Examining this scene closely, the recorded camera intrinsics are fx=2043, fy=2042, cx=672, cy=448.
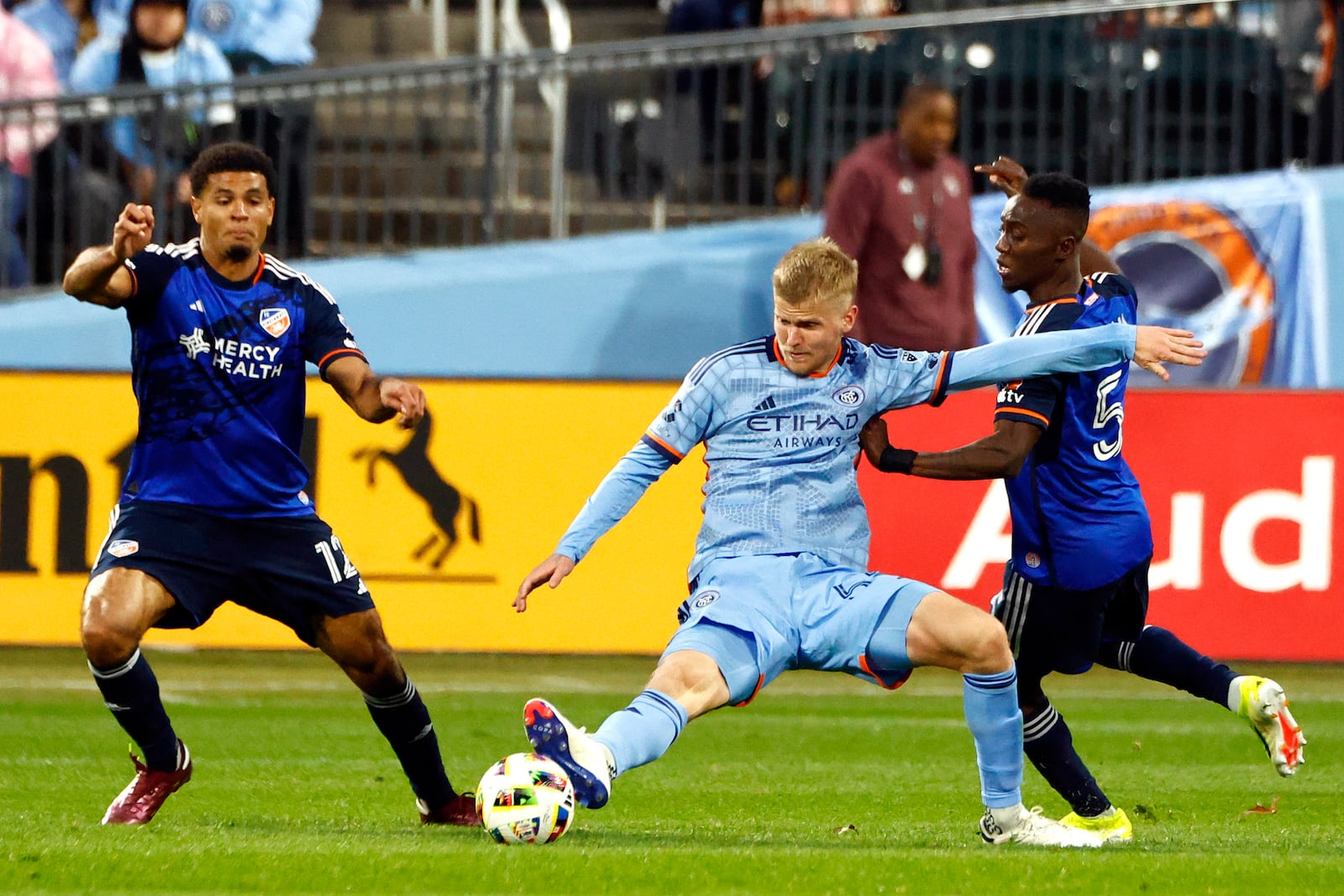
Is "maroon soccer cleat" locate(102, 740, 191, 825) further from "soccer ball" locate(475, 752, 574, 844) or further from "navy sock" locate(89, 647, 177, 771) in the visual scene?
"soccer ball" locate(475, 752, 574, 844)

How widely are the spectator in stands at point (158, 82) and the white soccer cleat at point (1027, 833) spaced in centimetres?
803

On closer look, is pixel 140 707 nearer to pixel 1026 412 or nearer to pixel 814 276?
pixel 814 276

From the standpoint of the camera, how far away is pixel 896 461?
5.45 m

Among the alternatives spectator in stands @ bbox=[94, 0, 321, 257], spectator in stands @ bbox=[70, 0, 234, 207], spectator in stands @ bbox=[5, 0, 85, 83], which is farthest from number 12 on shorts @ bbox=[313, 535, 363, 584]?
spectator in stands @ bbox=[5, 0, 85, 83]

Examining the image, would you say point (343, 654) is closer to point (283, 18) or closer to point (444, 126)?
point (444, 126)

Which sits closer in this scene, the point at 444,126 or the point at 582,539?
the point at 582,539

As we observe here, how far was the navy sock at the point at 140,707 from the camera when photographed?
5.65 metres

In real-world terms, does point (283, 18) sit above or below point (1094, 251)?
above

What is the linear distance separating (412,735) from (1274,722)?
Result: 97.3 inches

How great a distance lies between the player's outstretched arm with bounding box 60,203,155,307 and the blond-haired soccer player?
1.39 m

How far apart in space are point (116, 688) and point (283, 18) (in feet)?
28.7

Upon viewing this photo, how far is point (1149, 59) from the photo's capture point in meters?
13.5

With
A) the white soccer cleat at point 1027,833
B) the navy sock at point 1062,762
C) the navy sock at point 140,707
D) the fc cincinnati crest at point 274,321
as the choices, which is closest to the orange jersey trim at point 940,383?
the navy sock at point 1062,762

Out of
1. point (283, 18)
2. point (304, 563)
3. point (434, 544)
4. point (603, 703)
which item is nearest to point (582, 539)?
point (304, 563)
